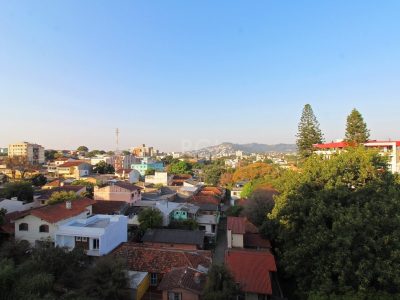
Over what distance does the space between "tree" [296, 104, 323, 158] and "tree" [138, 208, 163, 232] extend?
19929mm

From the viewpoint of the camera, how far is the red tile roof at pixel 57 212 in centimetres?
1566

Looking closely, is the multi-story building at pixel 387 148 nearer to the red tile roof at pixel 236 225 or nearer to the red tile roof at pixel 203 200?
the red tile roof at pixel 203 200

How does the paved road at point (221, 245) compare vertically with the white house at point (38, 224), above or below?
Result: below

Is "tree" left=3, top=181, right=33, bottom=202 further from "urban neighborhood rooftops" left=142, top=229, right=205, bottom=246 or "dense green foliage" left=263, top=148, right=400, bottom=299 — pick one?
"dense green foliage" left=263, top=148, right=400, bottom=299

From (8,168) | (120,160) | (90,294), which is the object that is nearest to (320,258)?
(90,294)

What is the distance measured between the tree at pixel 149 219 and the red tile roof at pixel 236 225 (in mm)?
4932

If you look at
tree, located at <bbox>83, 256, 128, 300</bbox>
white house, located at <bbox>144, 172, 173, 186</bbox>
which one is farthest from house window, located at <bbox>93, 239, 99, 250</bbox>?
white house, located at <bbox>144, 172, 173, 186</bbox>

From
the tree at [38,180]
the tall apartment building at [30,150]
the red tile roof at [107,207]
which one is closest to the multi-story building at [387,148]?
the red tile roof at [107,207]

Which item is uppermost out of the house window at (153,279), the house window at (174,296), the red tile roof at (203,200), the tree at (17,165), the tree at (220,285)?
the tree at (17,165)

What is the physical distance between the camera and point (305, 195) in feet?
45.6

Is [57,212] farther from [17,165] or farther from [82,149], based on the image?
[82,149]

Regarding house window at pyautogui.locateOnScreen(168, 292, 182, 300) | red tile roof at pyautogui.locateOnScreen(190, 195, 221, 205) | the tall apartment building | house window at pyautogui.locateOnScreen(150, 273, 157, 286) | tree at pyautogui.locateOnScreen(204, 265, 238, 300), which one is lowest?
house window at pyautogui.locateOnScreen(150, 273, 157, 286)

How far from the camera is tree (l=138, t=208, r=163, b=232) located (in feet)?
63.2

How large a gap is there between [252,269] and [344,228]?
178 inches
